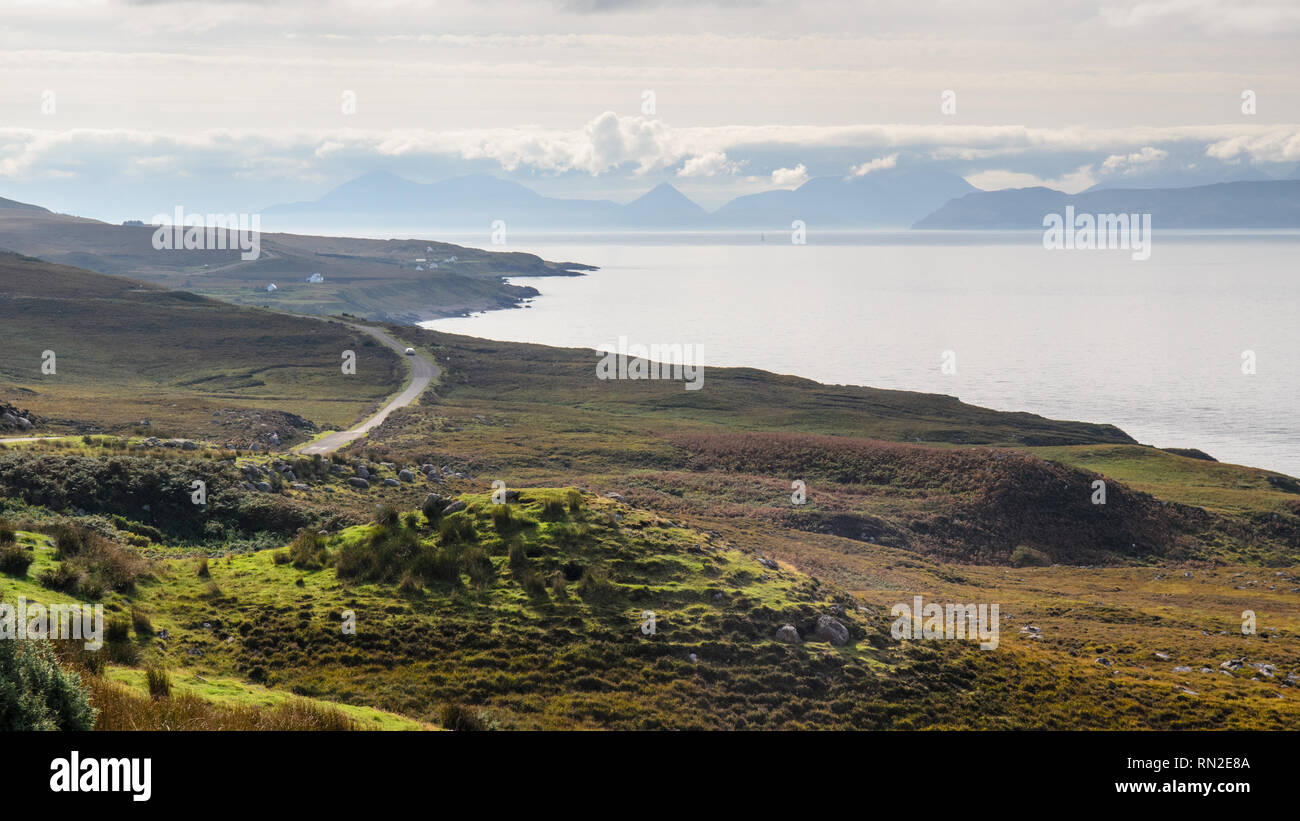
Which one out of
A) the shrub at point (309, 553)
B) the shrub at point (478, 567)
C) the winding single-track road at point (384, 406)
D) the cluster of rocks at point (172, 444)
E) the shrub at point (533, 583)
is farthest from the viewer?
the winding single-track road at point (384, 406)

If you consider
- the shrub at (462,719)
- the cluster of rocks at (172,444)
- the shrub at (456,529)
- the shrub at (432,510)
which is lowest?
the shrub at (462,719)

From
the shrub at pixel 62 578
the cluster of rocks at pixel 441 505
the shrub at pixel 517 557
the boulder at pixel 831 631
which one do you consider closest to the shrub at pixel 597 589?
the shrub at pixel 517 557

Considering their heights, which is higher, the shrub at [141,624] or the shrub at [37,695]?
the shrub at [37,695]

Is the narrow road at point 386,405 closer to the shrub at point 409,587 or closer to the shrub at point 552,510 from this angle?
the shrub at point 552,510

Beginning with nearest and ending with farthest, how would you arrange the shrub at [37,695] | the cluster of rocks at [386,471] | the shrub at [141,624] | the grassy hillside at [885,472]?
the shrub at [37,695] → the shrub at [141,624] → the cluster of rocks at [386,471] → the grassy hillside at [885,472]

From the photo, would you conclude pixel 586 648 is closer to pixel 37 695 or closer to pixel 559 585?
pixel 559 585

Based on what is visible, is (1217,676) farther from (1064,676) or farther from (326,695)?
(326,695)

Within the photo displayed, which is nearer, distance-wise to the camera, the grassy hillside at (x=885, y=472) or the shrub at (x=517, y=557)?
the shrub at (x=517, y=557)
